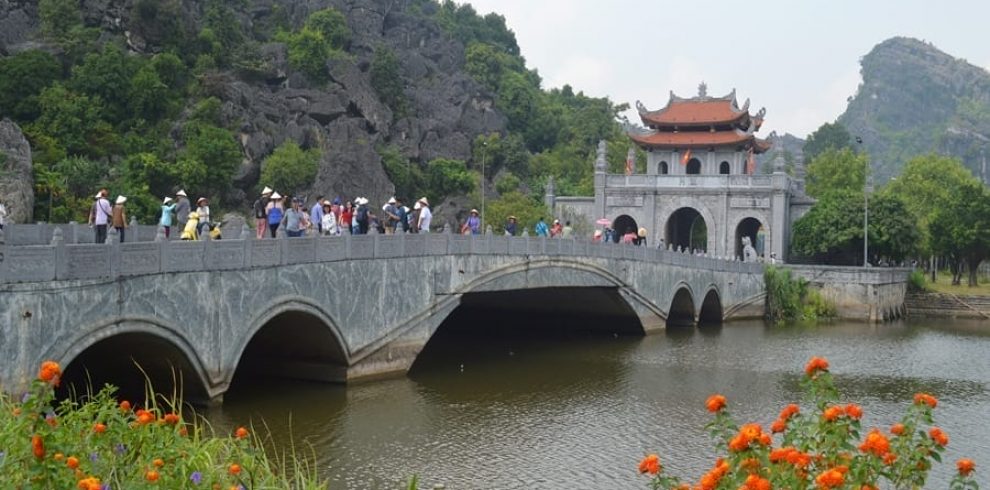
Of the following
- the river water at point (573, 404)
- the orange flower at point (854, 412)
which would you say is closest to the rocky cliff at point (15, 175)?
the river water at point (573, 404)

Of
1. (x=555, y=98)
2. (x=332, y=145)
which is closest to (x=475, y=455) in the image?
(x=332, y=145)

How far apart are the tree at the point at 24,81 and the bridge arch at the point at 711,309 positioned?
105 ft

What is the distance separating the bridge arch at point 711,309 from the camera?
38.4m

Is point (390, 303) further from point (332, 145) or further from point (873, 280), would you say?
point (332, 145)

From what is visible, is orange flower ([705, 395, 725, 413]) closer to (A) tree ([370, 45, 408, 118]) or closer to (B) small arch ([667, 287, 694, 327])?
(B) small arch ([667, 287, 694, 327])

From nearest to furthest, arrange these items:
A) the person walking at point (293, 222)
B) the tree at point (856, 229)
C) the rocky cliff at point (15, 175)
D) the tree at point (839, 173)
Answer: the person walking at point (293, 222), the rocky cliff at point (15, 175), the tree at point (856, 229), the tree at point (839, 173)

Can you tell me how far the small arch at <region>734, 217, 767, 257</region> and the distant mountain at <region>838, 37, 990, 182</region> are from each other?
295ft

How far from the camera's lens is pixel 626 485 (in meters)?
14.4

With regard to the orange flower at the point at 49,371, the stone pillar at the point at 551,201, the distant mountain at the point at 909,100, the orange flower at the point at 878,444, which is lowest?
the orange flower at the point at 878,444

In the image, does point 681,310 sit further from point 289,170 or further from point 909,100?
point 909,100

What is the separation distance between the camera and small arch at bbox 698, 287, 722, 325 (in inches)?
1516

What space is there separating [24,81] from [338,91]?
69.1 ft

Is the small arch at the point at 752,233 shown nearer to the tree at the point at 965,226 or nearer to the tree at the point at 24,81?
the tree at the point at 965,226

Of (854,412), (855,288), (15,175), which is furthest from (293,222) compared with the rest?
(855,288)
